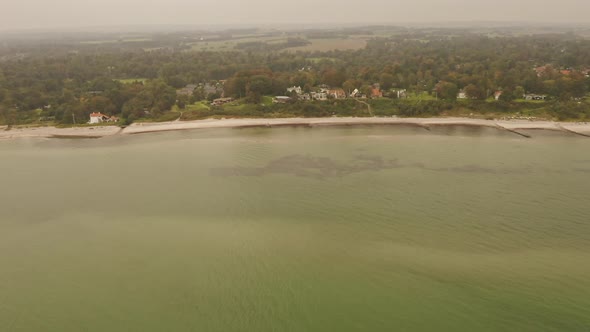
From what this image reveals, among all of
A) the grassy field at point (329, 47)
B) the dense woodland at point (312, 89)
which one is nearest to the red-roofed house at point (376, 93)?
the dense woodland at point (312, 89)

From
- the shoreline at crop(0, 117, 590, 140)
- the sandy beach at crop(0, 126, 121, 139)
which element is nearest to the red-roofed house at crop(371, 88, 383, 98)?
the shoreline at crop(0, 117, 590, 140)

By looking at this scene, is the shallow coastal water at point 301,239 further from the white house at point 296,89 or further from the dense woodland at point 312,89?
the white house at point 296,89

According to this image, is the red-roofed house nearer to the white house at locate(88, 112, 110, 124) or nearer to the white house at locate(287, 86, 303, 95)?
the white house at locate(287, 86, 303, 95)

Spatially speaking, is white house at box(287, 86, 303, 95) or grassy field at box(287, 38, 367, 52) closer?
white house at box(287, 86, 303, 95)

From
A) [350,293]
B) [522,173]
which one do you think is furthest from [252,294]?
[522,173]

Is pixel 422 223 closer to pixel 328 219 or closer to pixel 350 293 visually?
pixel 328 219
